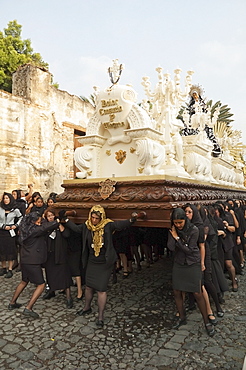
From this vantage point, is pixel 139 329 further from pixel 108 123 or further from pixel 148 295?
pixel 108 123

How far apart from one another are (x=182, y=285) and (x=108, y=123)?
2473mm

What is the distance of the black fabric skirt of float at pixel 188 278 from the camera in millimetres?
3473

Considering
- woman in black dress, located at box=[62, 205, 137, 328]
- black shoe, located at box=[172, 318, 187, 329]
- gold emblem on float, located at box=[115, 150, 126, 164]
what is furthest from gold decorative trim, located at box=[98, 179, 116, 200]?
black shoe, located at box=[172, 318, 187, 329]

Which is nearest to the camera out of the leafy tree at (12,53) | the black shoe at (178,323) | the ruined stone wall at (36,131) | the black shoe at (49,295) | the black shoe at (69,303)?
the black shoe at (178,323)

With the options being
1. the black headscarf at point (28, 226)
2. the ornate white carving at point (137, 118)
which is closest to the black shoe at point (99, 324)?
the black headscarf at point (28, 226)

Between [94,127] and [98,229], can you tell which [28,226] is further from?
[94,127]

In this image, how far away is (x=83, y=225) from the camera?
4105mm

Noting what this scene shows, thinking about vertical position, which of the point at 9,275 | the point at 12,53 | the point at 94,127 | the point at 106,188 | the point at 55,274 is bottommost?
the point at 9,275

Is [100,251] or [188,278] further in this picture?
[100,251]

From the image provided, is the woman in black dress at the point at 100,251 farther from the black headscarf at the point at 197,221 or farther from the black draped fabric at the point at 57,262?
the black headscarf at the point at 197,221

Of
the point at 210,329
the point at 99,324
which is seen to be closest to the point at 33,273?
the point at 99,324

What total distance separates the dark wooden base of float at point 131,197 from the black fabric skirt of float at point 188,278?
57 cm

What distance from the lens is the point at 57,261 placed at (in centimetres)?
439

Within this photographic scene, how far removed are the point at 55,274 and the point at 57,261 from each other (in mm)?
199
